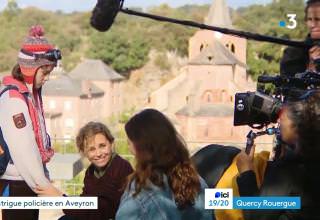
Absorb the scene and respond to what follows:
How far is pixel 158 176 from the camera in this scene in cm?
114

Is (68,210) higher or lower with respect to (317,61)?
lower

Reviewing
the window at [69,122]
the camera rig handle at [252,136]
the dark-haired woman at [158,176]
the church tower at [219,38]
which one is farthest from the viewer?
the window at [69,122]

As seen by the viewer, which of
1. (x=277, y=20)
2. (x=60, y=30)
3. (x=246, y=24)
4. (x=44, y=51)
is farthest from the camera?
(x=246, y=24)

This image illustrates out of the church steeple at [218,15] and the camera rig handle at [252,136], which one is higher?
the church steeple at [218,15]

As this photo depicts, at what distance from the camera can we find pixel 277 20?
2.10 meters

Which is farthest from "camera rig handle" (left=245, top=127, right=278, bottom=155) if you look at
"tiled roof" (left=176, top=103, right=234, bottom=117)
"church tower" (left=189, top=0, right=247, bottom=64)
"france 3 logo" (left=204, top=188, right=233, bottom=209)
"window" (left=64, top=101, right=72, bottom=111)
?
"window" (left=64, top=101, right=72, bottom=111)

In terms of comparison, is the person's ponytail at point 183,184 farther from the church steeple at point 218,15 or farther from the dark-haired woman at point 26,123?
the church steeple at point 218,15

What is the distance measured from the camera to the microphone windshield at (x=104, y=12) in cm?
168

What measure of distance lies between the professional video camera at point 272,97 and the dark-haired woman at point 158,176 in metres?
0.34

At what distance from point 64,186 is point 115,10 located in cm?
52

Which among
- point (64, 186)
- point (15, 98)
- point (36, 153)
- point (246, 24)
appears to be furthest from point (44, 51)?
point (246, 24)

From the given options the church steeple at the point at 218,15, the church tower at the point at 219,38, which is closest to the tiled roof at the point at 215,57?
the church tower at the point at 219,38

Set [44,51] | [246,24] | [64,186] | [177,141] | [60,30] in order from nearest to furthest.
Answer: [177,141]
[44,51]
[64,186]
[60,30]
[246,24]

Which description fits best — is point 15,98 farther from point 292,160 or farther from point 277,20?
point 277,20
